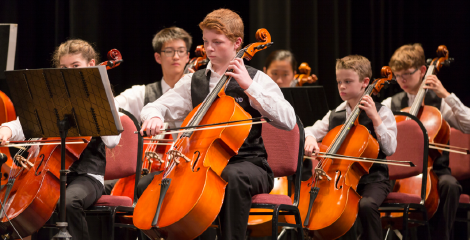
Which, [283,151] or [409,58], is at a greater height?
[409,58]

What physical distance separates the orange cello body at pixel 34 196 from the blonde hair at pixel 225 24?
0.81 m

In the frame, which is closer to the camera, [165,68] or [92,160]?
[92,160]

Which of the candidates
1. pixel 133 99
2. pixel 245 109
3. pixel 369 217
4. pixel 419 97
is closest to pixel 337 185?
pixel 369 217

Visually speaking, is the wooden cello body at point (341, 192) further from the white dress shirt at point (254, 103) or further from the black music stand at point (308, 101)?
the black music stand at point (308, 101)

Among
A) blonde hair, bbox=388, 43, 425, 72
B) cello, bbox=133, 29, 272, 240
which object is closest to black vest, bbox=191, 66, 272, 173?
cello, bbox=133, 29, 272, 240

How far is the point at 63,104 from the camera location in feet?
6.20

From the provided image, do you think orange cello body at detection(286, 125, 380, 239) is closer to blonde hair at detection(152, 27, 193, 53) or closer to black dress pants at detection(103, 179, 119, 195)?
black dress pants at detection(103, 179, 119, 195)

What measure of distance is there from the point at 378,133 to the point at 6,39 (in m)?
2.09

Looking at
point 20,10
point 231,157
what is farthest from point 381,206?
point 20,10

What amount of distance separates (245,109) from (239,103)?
4 centimetres

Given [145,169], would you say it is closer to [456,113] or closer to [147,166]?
[147,166]

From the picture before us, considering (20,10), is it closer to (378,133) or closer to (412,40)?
(378,133)

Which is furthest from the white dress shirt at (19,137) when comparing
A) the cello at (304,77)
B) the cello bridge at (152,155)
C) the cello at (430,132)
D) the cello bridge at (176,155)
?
the cello at (304,77)

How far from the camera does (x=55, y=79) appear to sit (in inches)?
73.2
